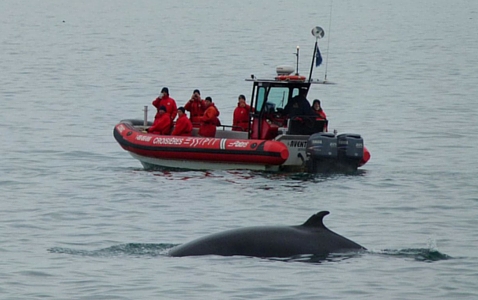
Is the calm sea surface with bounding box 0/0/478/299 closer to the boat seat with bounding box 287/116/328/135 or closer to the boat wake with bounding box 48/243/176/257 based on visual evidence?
the boat wake with bounding box 48/243/176/257

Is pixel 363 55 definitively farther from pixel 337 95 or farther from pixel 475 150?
pixel 475 150

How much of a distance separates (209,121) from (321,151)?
127 inches

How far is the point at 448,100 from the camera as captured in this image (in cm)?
5553

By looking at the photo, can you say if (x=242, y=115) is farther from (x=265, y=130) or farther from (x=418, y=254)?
(x=418, y=254)

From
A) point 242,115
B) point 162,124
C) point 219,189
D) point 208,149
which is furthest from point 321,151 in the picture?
point 162,124

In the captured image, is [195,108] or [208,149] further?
[195,108]

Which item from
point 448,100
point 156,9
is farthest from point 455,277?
point 156,9

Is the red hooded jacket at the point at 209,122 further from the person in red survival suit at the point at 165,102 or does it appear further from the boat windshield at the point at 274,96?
the person in red survival suit at the point at 165,102

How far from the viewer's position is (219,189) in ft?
86.5

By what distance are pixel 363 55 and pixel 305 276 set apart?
7270 centimetres

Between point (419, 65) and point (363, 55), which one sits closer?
point (419, 65)

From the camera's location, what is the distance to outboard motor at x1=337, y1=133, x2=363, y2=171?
90.6 ft

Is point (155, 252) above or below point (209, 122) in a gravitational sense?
below

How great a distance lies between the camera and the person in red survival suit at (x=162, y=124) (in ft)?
96.9
